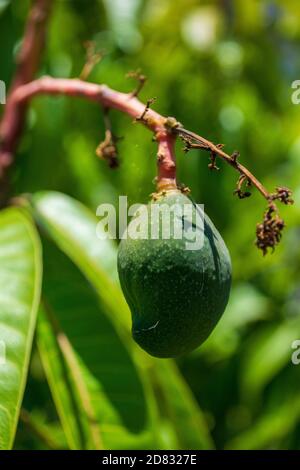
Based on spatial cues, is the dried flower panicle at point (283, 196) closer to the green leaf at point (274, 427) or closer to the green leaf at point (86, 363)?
the green leaf at point (86, 363)

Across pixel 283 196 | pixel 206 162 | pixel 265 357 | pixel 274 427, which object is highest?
pixel 206 162

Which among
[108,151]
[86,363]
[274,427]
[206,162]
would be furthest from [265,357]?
[108,151]

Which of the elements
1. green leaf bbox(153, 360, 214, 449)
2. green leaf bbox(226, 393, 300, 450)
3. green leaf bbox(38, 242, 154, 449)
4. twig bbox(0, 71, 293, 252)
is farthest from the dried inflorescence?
green leaf bbox(226, 393, 300, 450)

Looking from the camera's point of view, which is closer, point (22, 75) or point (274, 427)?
point (22, 75)

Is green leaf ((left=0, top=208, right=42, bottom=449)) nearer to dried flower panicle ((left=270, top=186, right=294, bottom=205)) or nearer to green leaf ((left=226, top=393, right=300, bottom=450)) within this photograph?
dried flower panicle ((left=270, top=186, right=294, bottom=205))

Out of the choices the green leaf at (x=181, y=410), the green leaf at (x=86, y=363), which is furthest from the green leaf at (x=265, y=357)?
the green leaf at (x=86, y=363)

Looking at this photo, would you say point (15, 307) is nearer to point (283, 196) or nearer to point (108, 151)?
point (108, 151)

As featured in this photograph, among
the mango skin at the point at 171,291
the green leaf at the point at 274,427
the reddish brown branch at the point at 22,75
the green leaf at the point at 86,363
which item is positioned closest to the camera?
the mango skin at the point at 171,291
